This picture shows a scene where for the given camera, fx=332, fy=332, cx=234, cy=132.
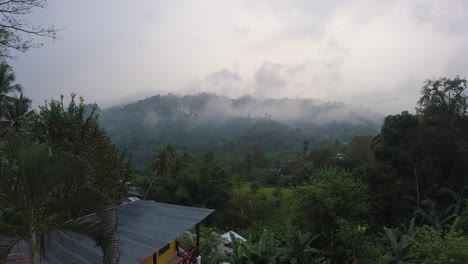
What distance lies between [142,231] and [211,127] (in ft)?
454

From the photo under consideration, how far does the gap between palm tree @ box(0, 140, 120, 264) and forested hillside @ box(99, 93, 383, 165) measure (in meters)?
76.0

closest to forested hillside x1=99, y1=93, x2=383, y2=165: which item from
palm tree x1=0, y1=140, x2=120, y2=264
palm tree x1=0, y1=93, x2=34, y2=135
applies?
palm tree x1=0, y1=93, x2=34, y2=135

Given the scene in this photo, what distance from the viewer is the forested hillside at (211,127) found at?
3981 inches

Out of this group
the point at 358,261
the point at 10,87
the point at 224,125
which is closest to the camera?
the point at 358,261

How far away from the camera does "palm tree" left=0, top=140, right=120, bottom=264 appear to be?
3826 mm

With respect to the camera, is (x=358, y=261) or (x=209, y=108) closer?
(x=358, y=261)

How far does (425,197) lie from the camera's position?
22281 millimetres

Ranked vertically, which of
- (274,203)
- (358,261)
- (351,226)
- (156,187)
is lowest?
(274,203)

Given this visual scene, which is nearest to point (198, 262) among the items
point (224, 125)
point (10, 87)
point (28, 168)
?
point (28, 168)

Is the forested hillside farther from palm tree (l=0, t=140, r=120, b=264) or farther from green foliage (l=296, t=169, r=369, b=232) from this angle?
palm tree (l=0, t=140, r=120, b=264)

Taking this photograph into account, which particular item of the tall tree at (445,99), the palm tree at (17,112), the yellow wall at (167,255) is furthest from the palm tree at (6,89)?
the tall tree at (445,99)

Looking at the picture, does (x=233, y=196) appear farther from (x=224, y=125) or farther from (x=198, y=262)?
(x=224, y=125)

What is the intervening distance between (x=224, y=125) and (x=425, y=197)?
136 metres

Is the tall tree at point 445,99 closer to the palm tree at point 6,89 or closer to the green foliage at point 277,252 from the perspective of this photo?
the green foliage at point 277,252
